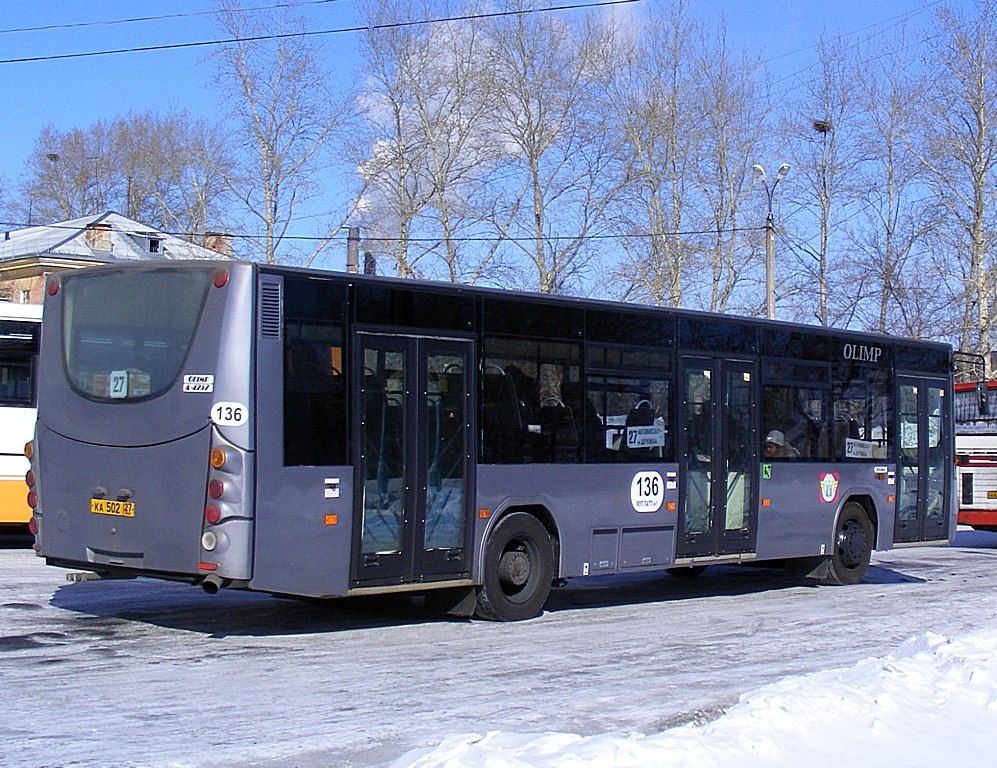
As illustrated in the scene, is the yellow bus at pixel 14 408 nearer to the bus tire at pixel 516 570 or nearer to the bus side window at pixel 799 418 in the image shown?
the bus tire at pixel 516 570

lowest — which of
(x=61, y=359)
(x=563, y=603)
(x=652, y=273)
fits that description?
(x=563, y=603)

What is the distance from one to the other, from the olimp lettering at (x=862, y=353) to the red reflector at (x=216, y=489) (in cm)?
891

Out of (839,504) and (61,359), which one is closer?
(61,359)

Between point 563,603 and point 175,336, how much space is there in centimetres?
575

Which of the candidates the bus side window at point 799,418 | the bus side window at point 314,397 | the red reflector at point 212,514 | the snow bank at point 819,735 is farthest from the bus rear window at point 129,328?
the bus side window at point 799,418

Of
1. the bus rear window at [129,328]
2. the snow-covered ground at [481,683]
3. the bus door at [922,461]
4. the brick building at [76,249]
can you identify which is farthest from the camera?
the brick building at [76,249]

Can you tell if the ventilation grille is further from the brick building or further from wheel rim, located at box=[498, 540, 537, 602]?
the brick building

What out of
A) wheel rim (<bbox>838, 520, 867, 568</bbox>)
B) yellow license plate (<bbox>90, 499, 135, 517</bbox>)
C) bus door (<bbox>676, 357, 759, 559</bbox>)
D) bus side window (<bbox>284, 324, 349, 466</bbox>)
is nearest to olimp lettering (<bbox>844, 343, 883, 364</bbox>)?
bus door (<bbox>676, 357, 759, 559</bbox>)

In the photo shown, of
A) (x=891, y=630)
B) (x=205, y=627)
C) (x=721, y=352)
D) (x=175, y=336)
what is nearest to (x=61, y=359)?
(x=175, y=336)

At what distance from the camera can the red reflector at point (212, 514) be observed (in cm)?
977

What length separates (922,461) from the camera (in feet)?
56.6

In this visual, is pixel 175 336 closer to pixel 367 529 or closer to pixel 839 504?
pixel 367 529

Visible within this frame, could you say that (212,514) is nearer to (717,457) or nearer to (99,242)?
(717,457)

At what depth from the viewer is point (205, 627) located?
11289 millimetres
